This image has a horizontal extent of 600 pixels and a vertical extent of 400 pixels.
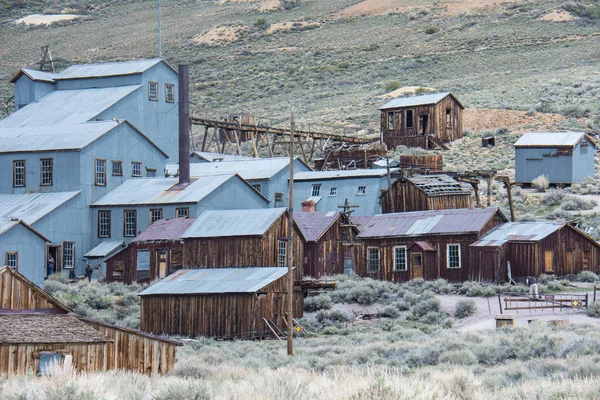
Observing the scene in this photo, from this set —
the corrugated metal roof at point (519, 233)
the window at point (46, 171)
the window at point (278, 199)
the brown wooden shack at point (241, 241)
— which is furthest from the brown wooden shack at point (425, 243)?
the window at point (46, 171)

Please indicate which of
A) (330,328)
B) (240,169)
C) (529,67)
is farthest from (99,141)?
(529,67)

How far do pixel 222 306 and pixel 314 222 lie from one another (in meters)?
13.1

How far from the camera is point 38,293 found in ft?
94.9

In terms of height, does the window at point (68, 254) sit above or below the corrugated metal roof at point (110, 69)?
below

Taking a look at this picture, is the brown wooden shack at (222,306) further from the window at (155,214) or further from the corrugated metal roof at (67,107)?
the corrugated metal roof at (67,107)

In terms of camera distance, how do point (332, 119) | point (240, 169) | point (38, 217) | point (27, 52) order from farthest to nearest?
point (27, 52)
point (332, 119)
point (240, 169)
point (38, 217)

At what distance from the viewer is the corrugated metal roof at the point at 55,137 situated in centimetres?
5894

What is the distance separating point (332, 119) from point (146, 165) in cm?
3437

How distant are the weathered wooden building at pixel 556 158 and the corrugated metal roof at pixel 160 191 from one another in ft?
61.9

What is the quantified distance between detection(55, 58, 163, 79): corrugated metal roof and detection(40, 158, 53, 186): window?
33.1 ft

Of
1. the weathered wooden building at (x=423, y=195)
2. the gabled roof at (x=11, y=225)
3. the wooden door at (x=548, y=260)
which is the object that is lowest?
the wooden door at (x=548, y=260)

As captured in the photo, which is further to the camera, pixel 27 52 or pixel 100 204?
pixel 27 52

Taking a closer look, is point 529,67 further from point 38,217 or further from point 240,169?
point 38,217

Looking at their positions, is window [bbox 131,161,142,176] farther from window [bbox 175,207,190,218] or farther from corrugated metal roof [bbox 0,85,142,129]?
window [bbox 175,207,190,218]
